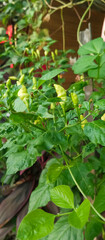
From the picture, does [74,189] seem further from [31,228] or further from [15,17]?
[15,17]

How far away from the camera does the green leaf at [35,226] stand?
44cm

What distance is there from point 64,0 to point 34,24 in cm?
26

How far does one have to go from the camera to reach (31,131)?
529 mm

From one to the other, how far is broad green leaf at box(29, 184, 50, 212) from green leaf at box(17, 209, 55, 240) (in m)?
0.13

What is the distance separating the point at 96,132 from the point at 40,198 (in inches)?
12.1

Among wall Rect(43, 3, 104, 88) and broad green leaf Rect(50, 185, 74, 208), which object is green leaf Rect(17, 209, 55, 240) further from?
wall Rect(43, 3, 104, 88)

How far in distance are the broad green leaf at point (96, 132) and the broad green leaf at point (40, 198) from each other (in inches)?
10.8

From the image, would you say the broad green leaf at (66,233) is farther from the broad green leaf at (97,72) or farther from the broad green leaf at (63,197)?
the broad green leaf at (97,72)

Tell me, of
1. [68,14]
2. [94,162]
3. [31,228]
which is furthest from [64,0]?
[31,228]

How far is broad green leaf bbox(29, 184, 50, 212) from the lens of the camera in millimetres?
614

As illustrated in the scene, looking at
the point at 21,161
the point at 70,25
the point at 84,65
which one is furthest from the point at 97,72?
the point at 70,25

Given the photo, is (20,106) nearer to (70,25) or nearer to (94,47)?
(94,47)

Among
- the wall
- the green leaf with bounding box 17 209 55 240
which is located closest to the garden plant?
the green leaf with bounding box 17 209 55 240

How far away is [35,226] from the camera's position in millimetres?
454
